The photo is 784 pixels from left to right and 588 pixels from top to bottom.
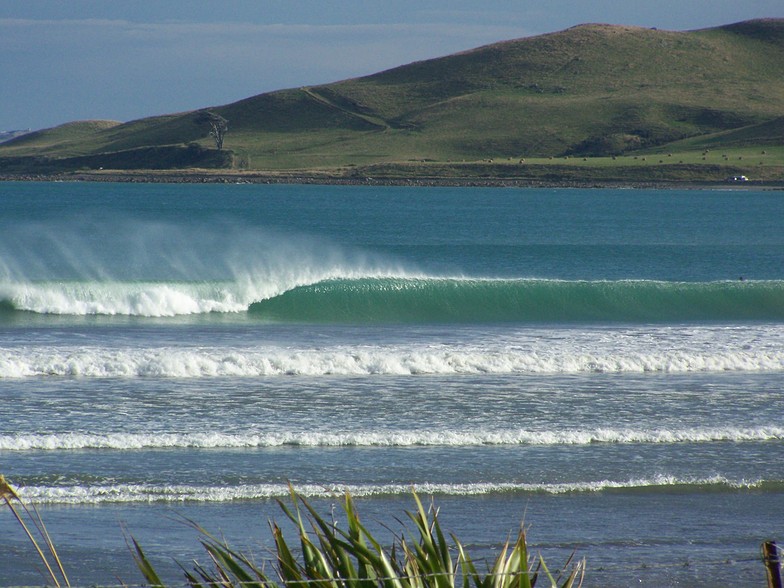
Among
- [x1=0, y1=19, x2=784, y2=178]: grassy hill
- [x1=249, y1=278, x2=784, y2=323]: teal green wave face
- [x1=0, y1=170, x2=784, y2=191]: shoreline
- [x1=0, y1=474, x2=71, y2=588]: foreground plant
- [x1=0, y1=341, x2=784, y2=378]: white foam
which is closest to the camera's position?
[x1=0, y1=474, x2=71, y2=588]: foreground plant

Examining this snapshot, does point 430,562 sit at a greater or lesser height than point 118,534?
greater

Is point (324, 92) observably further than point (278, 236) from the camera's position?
Yes

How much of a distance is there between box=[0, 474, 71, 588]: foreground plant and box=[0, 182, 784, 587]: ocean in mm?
107

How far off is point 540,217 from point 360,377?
51.0 meters

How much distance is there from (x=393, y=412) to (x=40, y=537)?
4.44 metres

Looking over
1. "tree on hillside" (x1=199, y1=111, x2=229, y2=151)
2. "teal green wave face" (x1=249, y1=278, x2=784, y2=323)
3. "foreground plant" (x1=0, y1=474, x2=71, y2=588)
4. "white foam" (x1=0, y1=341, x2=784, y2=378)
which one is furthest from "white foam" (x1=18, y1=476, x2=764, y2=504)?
"tree on hillside" (x1=199, y1=111, x2=229, y2=151)

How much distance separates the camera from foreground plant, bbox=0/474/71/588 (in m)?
2.80

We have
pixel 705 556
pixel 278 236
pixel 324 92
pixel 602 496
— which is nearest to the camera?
pixel 705 556

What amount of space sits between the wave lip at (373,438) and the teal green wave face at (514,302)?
1094 centimetres

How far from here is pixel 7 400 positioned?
10.9m

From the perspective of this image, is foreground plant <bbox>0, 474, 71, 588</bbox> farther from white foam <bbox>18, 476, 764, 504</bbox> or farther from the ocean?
white foam <bbox>18, 476, 764, 504</bbox>

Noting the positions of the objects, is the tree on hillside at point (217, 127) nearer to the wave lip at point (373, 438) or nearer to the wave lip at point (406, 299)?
the wave lip at point (406, 299)

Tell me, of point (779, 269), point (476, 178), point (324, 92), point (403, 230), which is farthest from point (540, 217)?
point (324, 92)

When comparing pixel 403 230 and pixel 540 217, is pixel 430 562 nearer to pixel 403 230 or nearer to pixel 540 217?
pixel 403 230
